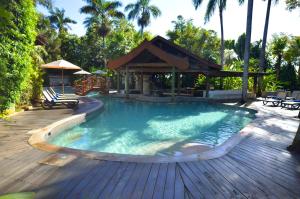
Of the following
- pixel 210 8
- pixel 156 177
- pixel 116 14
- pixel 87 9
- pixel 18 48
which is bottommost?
pixel 156 177

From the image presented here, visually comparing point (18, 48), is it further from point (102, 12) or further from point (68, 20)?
point (68, 20)

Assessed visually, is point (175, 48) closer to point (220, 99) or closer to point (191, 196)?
point (220, 99)

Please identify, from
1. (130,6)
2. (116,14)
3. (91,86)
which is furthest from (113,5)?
(91,86)

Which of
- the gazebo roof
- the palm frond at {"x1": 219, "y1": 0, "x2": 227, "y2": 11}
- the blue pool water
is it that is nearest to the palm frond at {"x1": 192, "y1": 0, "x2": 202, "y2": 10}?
the palm frond at {"x1": 219, "y1": 0, "x2": 227, "y2": 11}

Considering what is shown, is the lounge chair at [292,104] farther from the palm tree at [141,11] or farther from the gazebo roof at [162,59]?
the palm tree at [141,11]

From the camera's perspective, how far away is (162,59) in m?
17.2

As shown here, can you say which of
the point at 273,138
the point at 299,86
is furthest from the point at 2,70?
the point at 299,86

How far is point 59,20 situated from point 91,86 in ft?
82.5

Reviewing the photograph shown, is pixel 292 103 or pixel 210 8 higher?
pixel 210 8

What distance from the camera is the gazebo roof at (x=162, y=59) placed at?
16938 millimetres

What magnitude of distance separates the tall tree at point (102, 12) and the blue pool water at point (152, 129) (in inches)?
791

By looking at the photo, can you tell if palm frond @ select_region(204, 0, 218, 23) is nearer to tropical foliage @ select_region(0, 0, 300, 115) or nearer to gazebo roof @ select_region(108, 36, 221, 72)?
tropical foliage @ select_region(0, 0, 300, 115)

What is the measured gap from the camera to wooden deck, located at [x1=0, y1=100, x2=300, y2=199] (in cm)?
347

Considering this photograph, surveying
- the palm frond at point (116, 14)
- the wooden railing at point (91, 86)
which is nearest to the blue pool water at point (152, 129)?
the wooden railing at point (91, 86)
